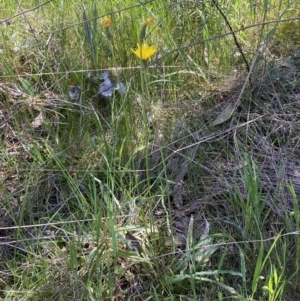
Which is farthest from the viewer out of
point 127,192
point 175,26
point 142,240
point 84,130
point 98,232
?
point 175,26

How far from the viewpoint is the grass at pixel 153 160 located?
1.52 meters

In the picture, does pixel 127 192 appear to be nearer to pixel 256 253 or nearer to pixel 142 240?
pixel 142 240

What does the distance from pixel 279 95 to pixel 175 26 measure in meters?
0.63

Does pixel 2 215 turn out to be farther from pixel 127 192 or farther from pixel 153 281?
pixel 153 281

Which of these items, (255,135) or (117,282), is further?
(255,135)

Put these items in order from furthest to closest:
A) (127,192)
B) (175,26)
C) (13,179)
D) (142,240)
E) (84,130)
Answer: (175,26) → (84,130) → (13,179) → (127,192) → (142,240)

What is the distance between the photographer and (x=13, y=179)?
74.3 inches

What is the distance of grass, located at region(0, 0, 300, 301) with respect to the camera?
152cm

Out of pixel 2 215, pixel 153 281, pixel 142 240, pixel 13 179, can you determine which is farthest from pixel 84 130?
pixel 153 281

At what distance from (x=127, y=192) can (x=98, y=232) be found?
267mm

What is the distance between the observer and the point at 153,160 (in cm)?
192

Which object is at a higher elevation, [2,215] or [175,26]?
[175,26]

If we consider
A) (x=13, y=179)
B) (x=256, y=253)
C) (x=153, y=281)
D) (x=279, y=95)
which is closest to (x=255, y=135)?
(x=279, y=95)

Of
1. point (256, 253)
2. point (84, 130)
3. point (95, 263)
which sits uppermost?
point (84, 130)
